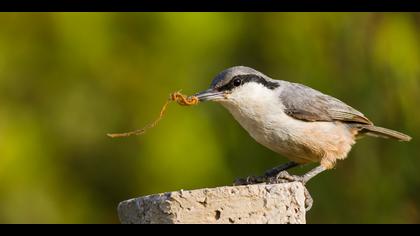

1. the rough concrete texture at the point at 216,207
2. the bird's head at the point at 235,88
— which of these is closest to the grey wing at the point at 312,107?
the bird's head at the point at 235,88

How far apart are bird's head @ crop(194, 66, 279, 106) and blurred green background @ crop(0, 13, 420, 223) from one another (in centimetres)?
200

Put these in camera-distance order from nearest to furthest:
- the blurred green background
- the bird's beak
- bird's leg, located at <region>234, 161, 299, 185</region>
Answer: bird's leg, located at <region>234, 161, 299, 185</region>, the bird's beak, the blurred green background

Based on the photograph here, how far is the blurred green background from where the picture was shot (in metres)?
7.76

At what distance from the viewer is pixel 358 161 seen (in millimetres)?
7789

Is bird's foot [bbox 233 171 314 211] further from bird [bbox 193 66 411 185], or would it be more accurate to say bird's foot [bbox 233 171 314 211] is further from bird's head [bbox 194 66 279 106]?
bird's head [bbox 194 66 279 106]

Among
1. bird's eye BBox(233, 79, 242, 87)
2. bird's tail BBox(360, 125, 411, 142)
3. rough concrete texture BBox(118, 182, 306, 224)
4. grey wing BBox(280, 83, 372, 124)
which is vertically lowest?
rough concrete texture BBox(118, 182, 306, 224)

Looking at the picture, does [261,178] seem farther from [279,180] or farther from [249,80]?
[249,80]

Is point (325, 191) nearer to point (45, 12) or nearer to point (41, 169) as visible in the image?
point (41, 169)

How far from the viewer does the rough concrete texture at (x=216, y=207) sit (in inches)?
143

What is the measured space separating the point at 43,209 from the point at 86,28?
185cm

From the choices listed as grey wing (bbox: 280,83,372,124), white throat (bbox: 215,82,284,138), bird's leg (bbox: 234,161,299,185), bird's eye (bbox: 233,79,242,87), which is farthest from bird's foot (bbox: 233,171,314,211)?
bird's eye (bbox: 233,79,242,87)

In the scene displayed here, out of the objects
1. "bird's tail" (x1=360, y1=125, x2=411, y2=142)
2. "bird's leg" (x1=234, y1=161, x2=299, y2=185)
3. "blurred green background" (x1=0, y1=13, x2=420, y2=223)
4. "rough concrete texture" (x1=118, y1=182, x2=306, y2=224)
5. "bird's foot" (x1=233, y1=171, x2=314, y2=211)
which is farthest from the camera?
"blurred green background" (x1=0, y1=13, x2=420, y2=223)

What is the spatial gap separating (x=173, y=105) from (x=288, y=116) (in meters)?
2.50

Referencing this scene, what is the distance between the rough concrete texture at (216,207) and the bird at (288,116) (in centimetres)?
195
